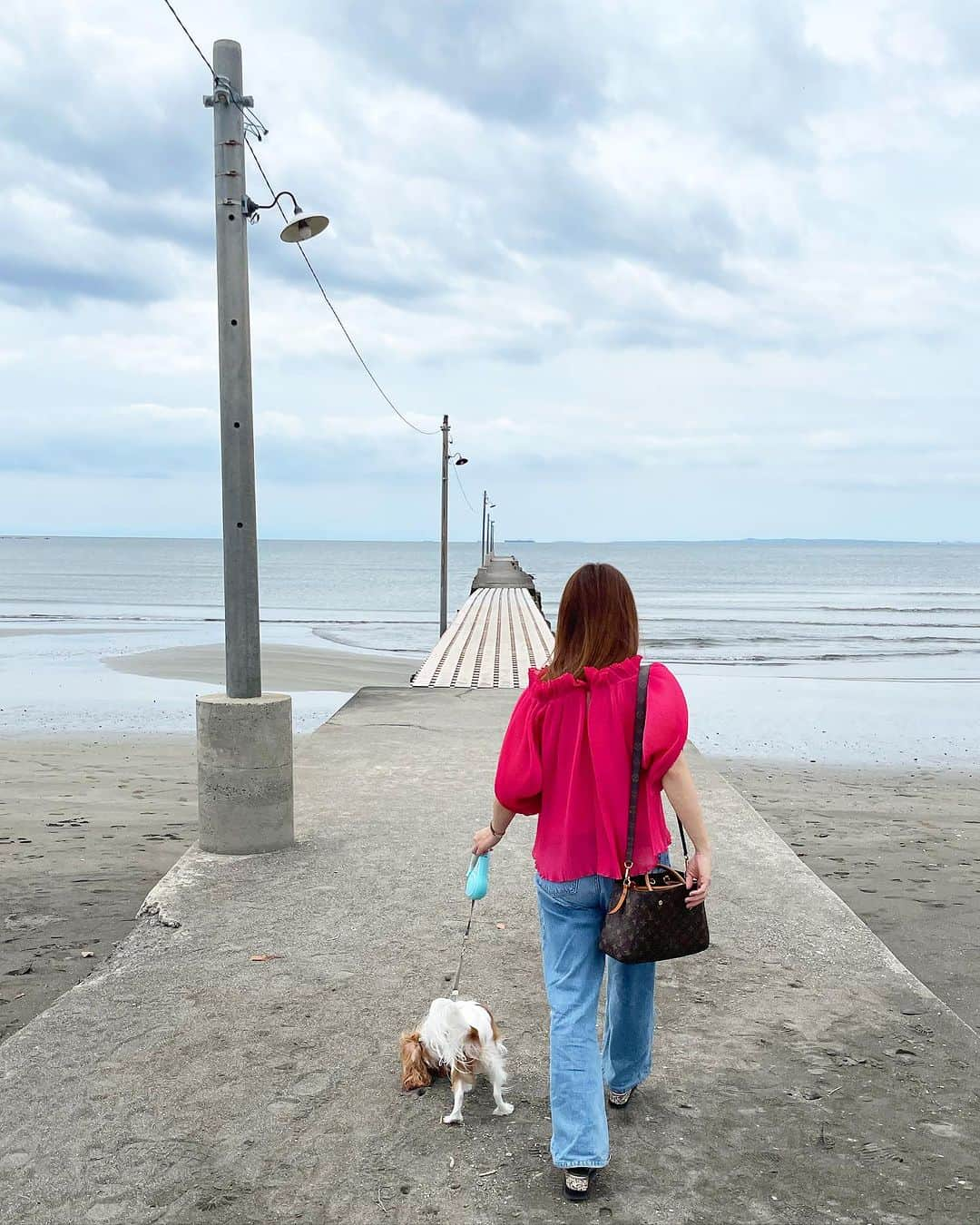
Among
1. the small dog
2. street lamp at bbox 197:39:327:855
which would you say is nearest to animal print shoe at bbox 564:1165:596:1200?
the small dog

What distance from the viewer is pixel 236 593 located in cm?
652

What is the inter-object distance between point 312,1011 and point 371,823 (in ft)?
9.61

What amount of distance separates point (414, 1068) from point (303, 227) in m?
4.79

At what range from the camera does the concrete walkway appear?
309 cm

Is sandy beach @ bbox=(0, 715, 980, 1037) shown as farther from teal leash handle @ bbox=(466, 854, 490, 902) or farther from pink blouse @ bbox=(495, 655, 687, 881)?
pink blouse @ bbox=(495, 655, 687, 881)

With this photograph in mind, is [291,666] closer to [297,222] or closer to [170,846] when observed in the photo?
[170,846]

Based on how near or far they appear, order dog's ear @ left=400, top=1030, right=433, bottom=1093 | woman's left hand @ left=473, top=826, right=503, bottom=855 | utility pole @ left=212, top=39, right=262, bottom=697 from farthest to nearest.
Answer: utility pole @ left=212, top=39, right=262, bottom=697, dog's ear @ left=400, top=1030, right=433, bottom=1093, woman's left hand @ left=473, top=826, right=503, bottom=855

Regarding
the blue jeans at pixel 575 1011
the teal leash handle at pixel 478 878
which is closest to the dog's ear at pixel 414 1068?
the blue jeans at pixel 575 1011

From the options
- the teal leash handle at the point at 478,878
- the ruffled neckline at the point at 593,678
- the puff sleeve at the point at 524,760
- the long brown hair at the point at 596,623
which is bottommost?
the teal leash handle at the point at 478,878

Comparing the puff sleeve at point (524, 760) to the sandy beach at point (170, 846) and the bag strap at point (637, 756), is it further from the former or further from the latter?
the sandy beach at point (170, 846)

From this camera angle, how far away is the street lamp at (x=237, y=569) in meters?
6.42

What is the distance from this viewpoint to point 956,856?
8586 millimetres

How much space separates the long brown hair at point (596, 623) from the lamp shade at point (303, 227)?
4102mm

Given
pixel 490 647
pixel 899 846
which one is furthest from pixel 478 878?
pixel 490 647
